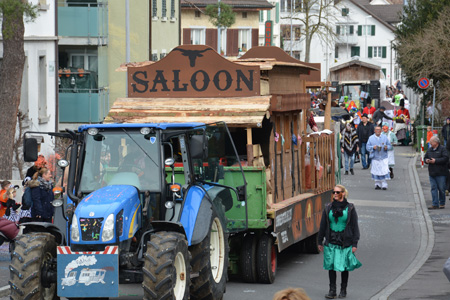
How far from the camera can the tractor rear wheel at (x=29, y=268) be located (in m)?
10.9

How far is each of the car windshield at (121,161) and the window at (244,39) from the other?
256ft

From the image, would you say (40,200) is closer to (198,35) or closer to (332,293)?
(332,293)

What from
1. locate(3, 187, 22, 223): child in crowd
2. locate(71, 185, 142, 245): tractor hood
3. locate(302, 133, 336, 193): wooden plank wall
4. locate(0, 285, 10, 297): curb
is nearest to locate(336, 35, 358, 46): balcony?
locate(302, 133, 336, 193): wooden plank wall

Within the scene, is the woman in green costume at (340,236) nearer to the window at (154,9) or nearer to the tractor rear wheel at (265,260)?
the tractor rear wheel at (265,260)

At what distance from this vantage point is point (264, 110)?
15.0 meters

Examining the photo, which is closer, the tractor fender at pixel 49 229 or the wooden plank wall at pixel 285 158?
the tractor fender at pixel 49 229

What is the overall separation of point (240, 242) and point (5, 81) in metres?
8.40

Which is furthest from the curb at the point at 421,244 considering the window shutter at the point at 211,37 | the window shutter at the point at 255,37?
the window shutter at the point at 255,37

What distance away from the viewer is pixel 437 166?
2450cm

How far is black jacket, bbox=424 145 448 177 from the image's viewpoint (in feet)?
79.7

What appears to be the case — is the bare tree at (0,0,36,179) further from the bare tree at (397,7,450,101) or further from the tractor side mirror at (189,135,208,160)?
the bare tree at (397,7,450,101)

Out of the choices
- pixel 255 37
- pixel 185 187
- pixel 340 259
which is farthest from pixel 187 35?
pixel 185 187

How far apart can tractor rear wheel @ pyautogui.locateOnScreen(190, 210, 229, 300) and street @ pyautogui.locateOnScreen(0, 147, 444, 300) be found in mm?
780

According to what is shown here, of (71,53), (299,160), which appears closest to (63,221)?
(299,160)
